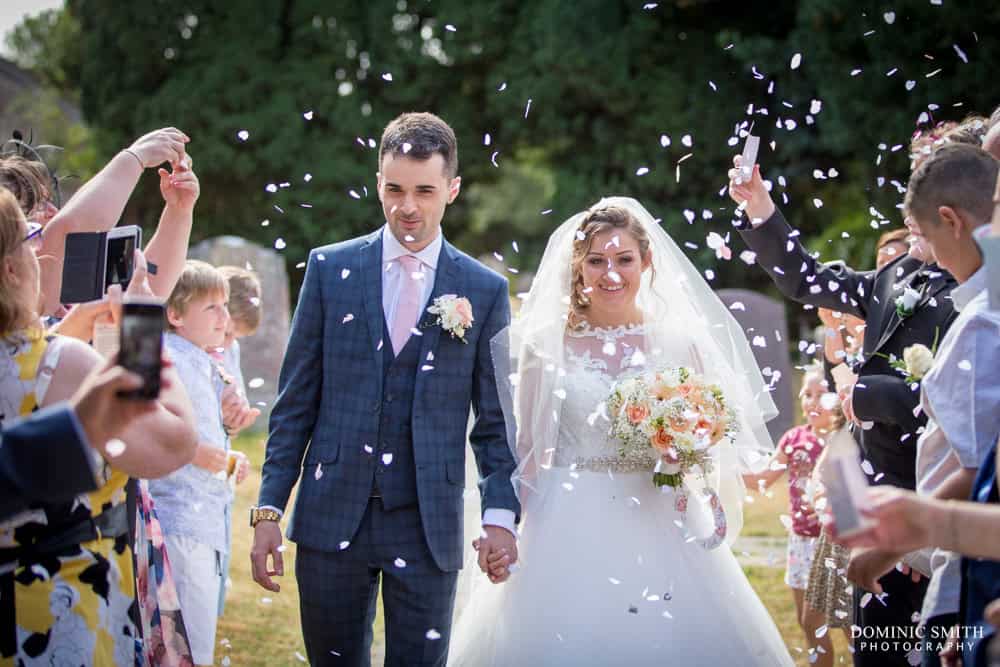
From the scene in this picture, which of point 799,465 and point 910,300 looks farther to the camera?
point 799,465

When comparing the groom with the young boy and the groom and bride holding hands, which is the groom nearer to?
the groom and bride holding hands

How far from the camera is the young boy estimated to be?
4414mm

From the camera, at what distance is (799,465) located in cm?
572

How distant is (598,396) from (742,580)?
93 cm

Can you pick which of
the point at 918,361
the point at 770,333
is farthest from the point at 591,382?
the point at 770,333

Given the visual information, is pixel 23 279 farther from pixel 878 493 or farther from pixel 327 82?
pixel 327 82

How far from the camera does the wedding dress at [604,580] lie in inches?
160

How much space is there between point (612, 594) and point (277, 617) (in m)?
3.26

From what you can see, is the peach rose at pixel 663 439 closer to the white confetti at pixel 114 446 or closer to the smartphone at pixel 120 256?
the smartphone at pixel 120 256

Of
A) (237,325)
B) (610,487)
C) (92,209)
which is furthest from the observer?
(237,325)

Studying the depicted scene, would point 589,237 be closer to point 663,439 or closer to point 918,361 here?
point 663,439

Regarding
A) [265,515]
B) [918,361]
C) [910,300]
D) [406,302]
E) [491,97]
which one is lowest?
[265,515]

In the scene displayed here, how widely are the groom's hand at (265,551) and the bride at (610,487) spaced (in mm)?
893

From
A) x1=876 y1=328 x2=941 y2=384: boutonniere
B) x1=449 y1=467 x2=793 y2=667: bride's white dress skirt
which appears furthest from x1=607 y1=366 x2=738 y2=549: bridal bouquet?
x1=876 y1=328 x2=941 y2=384: boutonniere
